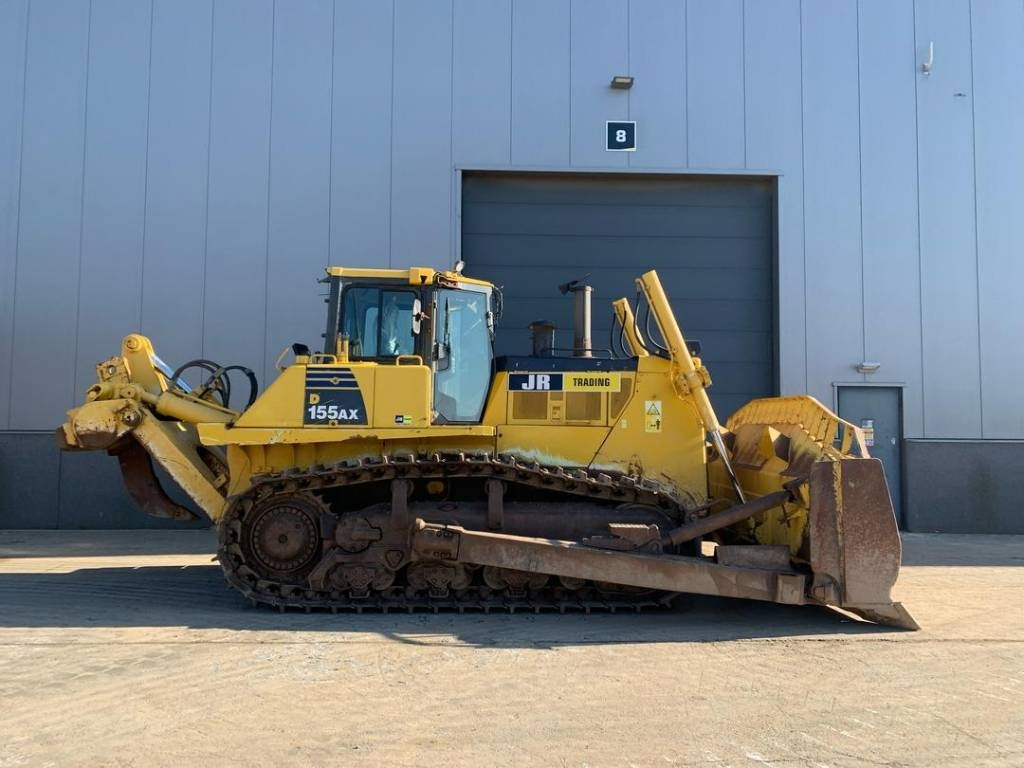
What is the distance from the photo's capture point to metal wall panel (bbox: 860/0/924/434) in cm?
1252

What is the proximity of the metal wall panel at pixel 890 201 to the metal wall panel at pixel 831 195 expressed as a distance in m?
0.18

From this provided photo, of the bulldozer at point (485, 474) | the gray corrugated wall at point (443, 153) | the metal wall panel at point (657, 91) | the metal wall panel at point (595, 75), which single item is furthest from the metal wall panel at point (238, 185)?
the metal wall panel at point (657, 91)

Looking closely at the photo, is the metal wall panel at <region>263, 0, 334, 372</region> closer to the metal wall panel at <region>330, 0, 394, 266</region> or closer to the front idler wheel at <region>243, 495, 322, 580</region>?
the metal wall panel at <region>330, 0, 394, 266</region>

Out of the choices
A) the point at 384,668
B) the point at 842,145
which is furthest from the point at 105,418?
the point at 842,145

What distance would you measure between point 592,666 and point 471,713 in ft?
3.83

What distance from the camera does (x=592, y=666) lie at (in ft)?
17.5

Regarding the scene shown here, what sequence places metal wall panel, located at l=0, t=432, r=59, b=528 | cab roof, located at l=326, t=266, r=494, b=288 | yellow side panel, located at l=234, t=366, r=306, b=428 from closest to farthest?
1. yellow side panel, located at l=234, t=366, r=306, b=428
2. cab roof, located at l=326, t=266, r=494, b=288
3. metal wall panel, located at l=0, t=432, r=59, b=528

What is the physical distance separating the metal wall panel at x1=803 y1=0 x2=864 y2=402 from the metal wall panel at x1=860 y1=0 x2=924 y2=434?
0.18m

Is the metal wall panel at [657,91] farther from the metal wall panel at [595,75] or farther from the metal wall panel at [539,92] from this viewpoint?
the metal wall panel at [539,92]

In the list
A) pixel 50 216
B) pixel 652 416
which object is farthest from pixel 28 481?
pixel 652 416

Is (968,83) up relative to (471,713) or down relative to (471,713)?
up

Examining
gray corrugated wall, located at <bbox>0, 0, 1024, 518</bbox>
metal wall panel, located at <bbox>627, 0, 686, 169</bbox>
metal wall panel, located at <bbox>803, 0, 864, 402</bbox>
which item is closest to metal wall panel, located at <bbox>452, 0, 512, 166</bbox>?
gray corrugated wall, located at <bbox>0, 0, 1024, 518</bbox>

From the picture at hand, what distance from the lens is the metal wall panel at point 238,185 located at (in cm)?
1197

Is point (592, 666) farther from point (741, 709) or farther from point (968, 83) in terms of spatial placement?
point (968, 83)
